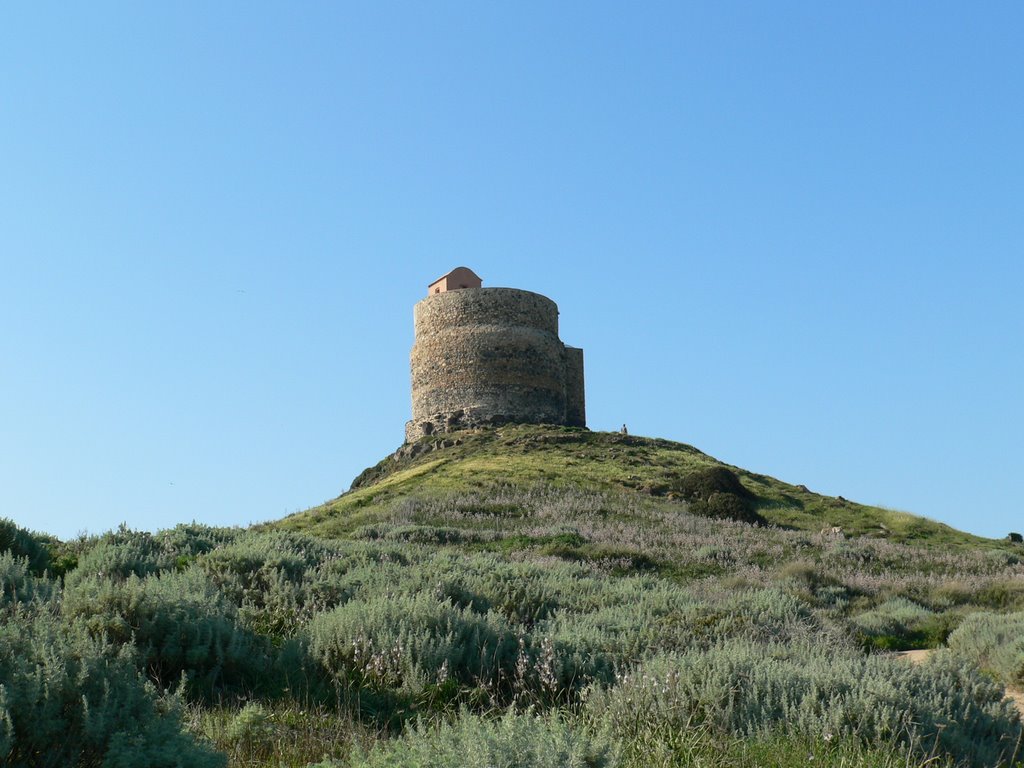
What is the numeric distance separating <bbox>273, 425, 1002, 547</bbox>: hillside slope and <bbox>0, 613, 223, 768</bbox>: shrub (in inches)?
718

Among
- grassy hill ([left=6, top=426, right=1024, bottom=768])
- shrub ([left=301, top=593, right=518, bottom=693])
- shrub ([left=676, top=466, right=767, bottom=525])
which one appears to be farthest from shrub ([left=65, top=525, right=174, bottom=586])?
shrub ([left=676, top=466, right=767, bottom=525])

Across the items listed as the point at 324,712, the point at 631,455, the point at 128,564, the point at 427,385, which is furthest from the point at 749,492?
the point at 324,712

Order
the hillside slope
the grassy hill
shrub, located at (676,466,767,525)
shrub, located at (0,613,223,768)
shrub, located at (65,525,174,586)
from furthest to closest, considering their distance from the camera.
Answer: the hillside slope < shrub, located at (676,466,767,525) < shrub, located at (65,525,174,586) < the grassy hill < shrub, located at (0,613,223,768)

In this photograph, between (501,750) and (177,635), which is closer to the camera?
(501,750)

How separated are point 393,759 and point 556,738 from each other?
68cm

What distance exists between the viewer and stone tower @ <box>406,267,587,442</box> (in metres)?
44.8

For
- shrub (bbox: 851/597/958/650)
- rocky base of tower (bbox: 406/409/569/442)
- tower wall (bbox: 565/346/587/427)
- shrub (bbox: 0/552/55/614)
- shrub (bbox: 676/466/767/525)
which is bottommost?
shrub (bbox: 851/597/958/650)

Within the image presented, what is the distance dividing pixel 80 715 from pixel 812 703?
4.18 m

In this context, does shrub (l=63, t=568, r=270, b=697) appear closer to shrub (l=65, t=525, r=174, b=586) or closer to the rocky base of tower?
shrub (l=65, t=525, r=174, b=586)

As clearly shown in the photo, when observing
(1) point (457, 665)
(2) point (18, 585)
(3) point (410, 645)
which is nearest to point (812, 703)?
(1) point (457, 665)

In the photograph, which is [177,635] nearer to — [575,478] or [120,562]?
[120,562]

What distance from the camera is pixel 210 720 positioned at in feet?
17.4

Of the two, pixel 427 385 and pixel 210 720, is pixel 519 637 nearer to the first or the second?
pixel 210 720

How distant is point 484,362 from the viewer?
44750mm
